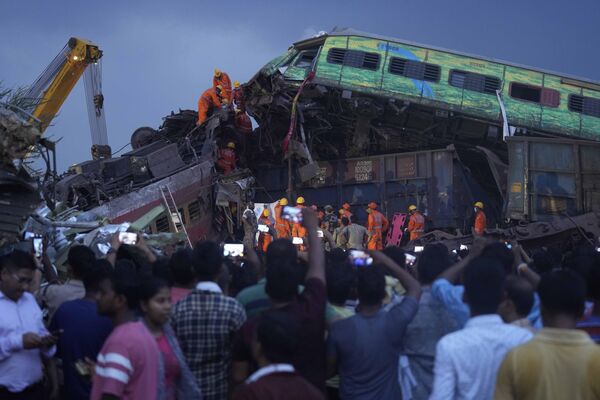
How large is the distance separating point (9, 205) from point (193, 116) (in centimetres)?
1457

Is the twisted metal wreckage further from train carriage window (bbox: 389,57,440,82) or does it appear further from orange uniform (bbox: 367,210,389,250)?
orange uniform (bbox: 367,210,389,250)

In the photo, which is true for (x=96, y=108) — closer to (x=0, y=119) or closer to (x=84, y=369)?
(x=0, y=119)

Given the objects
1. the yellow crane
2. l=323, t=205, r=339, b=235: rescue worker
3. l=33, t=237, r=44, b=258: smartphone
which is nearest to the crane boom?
the yellow crane

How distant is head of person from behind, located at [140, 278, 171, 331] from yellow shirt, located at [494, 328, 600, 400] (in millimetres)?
1900

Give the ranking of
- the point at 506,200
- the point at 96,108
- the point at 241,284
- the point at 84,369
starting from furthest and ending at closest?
the point at 96,108 → the point at 506,200 → the point at 241,284 → the point at 84,369

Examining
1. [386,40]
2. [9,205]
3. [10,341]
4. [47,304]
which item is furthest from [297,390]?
[386,40]

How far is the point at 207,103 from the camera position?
22281 mm

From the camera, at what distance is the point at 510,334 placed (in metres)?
3.88

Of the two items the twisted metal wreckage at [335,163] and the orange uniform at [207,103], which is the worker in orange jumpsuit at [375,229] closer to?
the twisted metal wreckage at [335,163]

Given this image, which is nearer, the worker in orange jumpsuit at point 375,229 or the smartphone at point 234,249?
the smartphone at point 234,249

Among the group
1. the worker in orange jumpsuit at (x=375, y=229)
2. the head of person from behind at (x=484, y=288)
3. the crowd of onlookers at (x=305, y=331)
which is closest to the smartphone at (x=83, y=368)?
the crowd of onlookers at (x=305, y=331)

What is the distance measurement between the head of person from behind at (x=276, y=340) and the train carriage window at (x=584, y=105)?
17.5 metres

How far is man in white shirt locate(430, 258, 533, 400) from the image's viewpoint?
376 centimetres

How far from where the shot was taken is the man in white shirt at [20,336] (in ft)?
16.4
